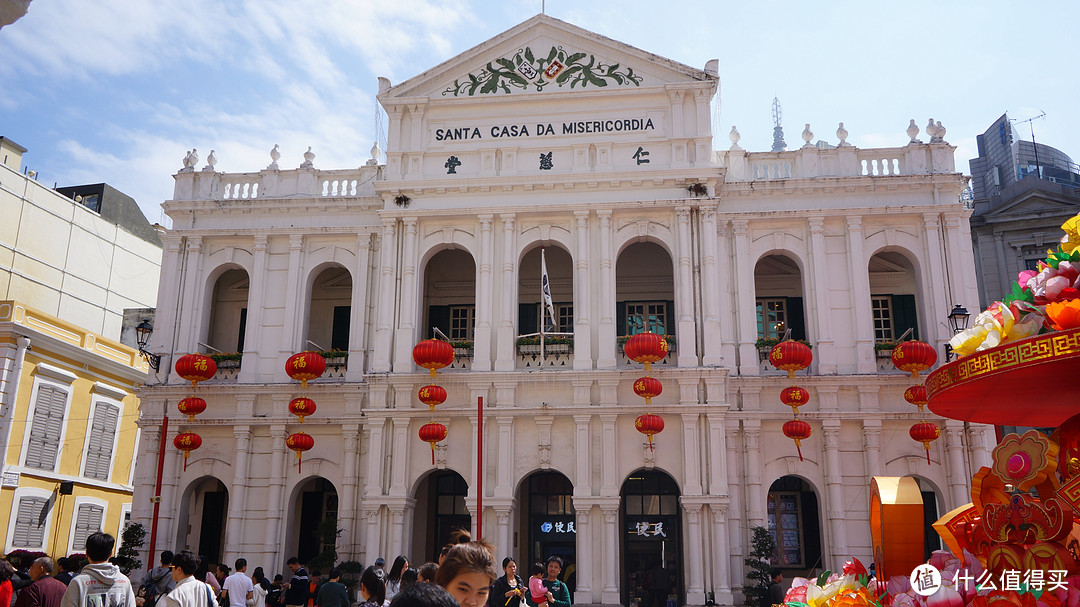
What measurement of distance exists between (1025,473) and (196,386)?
18.7m

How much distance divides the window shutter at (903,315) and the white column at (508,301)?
9737 millimetres

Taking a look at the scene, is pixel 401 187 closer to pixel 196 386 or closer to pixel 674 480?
pixel 196 386

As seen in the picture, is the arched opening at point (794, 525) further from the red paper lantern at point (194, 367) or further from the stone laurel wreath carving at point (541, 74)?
the red paper lantern at point (194, 367)

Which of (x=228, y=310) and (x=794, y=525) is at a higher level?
(x=228, y=310)

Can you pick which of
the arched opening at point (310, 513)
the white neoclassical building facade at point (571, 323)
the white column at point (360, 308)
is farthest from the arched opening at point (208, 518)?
the white column at point (360, 308)

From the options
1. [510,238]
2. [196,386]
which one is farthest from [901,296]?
[196,386]

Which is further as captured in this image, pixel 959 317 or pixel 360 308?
pixel 360 308

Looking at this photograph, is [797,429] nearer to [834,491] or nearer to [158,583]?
[834,491]

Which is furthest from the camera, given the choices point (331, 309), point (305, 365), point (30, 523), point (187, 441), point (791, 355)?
point (331, 309)

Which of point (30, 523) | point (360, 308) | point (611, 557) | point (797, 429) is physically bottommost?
point (611, 557)

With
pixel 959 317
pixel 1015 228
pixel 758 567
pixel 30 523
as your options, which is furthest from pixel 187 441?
pixel 1015 228

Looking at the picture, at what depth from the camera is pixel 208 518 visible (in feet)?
76.8

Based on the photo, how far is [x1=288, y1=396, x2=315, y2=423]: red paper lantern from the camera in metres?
20.1

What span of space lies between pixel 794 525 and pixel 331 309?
1345cm
